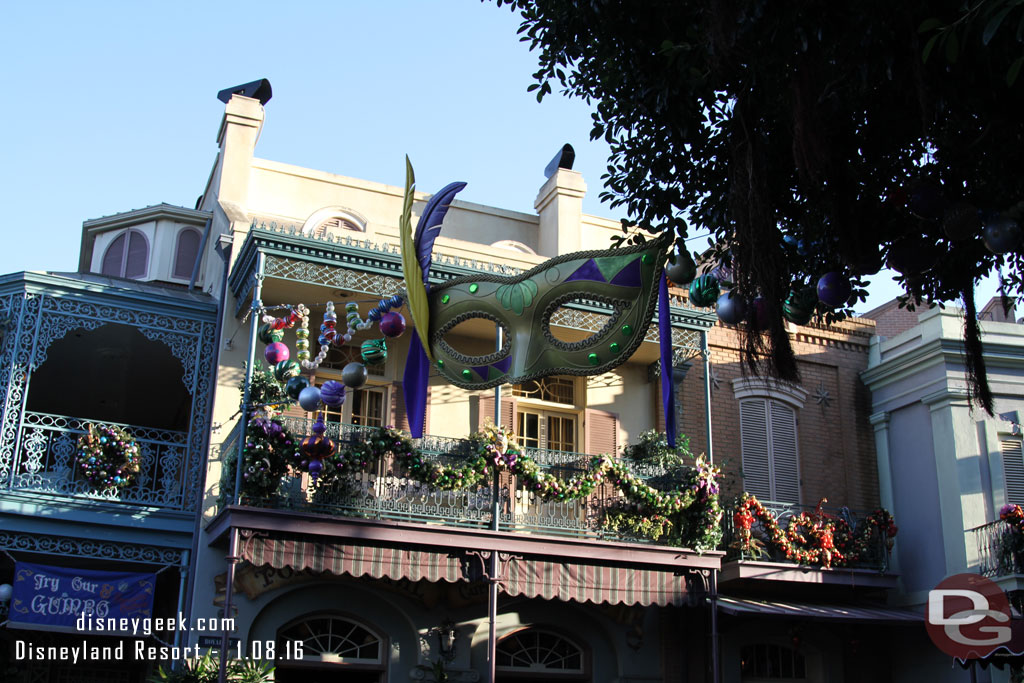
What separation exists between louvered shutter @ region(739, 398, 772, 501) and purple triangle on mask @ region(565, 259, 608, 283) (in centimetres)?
809

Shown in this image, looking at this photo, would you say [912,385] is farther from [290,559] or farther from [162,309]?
[162,309]

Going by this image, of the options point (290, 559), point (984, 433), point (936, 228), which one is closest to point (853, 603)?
point (984, 433)

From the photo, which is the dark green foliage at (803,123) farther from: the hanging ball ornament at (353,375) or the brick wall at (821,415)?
the brick wall at (821,415)

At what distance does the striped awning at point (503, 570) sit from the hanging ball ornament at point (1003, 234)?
7.98 meters

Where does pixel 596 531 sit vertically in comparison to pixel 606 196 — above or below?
below

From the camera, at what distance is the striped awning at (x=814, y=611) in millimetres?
14320

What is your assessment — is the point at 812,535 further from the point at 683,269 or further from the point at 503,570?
the point at 683,269

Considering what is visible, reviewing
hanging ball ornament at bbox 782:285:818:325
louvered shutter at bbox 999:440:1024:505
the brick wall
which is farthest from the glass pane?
louvered shutter at bbox 999:440:1024:505

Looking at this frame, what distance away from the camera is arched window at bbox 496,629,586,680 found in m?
14.6

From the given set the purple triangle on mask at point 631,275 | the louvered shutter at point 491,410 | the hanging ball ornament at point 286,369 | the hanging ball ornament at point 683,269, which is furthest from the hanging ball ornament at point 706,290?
the louvered shutter at point 491,410

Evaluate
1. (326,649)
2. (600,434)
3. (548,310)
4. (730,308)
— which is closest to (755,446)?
(600,434)

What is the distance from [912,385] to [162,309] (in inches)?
447

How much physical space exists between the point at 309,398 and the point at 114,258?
27.5ft

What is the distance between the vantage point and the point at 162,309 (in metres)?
14.2
